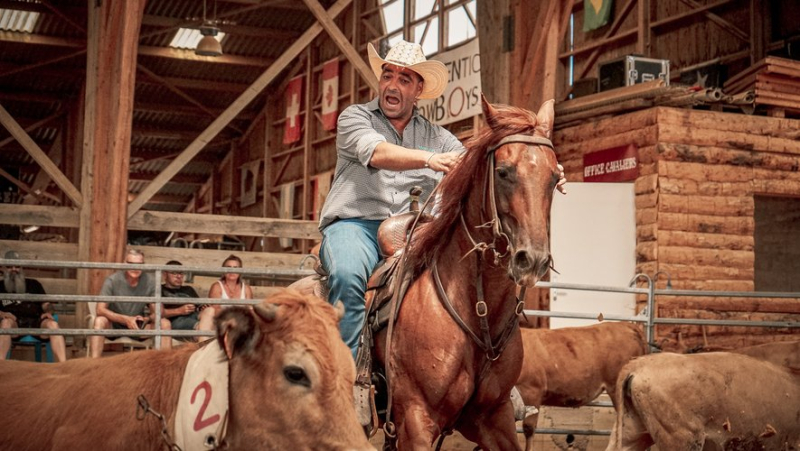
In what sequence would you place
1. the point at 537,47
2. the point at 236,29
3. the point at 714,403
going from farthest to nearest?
1. the point at 236,29
2. the point at 537,47
3. the point at 714,403

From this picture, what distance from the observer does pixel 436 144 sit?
537cm

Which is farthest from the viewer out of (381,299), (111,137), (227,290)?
(111,137)

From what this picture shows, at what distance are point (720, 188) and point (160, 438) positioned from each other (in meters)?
11.5

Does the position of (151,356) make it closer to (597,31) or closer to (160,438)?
(160,438)

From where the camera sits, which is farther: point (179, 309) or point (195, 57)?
point (195, 57)

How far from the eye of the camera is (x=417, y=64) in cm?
514

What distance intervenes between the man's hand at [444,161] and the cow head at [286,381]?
179cm

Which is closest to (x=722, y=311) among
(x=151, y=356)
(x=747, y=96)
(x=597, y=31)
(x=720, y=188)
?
(x=720, y=188)

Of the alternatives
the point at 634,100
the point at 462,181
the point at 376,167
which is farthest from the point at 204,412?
the point at 634,100

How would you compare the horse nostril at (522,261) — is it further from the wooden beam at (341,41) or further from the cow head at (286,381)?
the wooden beam at (341,41)

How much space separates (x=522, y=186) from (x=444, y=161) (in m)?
0.54

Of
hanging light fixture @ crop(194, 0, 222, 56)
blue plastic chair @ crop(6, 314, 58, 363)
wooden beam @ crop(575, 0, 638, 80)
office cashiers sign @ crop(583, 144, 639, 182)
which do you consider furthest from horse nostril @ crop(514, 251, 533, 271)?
hanging light fixture @ crop(194, 0, 222, 56)

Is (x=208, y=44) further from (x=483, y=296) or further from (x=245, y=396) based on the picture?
(x=245, y=396)

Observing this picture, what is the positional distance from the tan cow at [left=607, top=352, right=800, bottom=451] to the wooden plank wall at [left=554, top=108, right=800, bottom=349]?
626cm
